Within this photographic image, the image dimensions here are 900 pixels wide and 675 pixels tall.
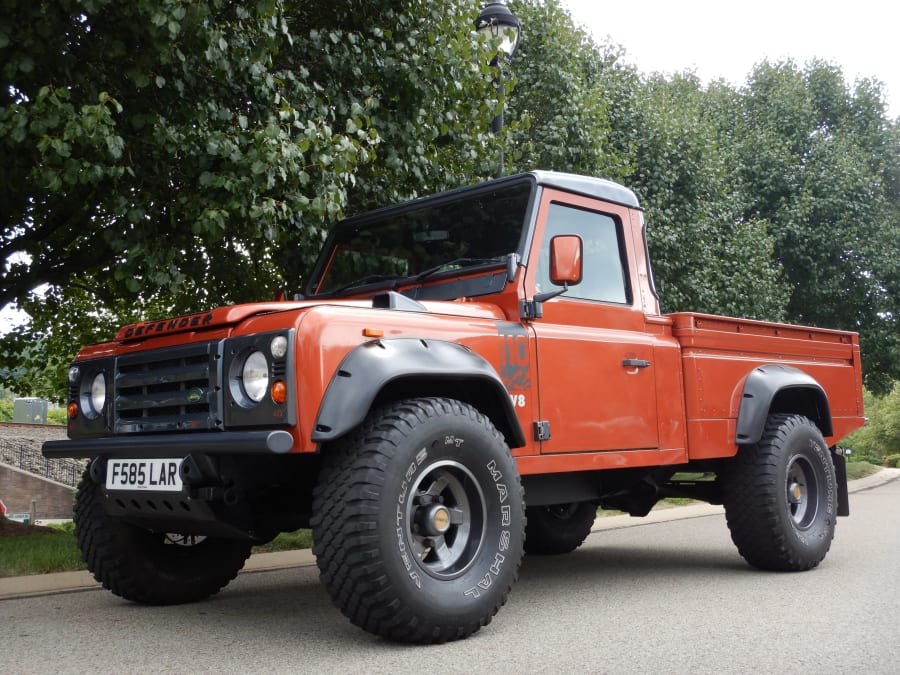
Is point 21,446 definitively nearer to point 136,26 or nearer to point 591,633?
point 136,26

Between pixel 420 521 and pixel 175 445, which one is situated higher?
pixel 175 445

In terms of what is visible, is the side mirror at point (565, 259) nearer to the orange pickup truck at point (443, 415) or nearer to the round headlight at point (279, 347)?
the orange pickup truck at point (443, 415)

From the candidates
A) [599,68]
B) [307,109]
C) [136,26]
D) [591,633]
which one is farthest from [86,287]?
[599,68]

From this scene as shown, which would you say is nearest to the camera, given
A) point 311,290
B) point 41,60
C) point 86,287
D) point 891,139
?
point 311,290

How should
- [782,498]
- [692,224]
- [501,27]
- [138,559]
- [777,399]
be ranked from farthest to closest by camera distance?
1. [692,224]
2. [501,27]
3. [777,399]
4. [782,498]
5. [138,559]

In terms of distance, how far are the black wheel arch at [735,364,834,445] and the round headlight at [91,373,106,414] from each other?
3.94 metres

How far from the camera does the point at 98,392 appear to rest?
492 cm

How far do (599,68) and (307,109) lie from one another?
45.9 ft

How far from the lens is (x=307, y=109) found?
8.08 metres

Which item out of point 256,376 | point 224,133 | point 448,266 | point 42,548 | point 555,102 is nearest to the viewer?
point 256,376

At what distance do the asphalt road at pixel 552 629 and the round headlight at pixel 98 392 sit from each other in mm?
1123

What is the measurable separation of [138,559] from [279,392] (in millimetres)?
1837

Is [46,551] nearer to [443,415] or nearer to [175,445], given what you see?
[175,445]

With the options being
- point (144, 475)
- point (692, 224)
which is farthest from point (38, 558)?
point (692, 224)
